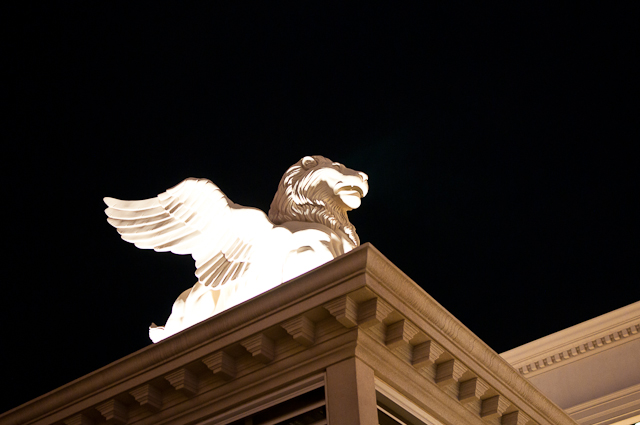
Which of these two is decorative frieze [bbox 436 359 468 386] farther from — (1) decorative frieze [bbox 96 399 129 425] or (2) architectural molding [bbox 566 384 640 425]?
(2) architectural molding [bbox 566 384 640 425]

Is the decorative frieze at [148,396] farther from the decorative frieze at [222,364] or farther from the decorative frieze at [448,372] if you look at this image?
the decorative frieze at [448,372]

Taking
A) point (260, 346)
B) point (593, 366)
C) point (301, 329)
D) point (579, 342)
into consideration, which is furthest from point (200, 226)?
point (593, 366)

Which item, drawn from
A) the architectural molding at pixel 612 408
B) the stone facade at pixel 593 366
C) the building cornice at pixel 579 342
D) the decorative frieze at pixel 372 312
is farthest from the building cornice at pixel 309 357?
the building cornice at pixel 579 342

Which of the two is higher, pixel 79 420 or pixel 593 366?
pixel 593 366

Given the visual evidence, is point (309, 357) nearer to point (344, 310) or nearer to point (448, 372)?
point (344, 310)

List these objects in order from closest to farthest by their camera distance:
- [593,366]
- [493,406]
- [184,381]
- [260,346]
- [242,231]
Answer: [260,346] < [184,381] < [493,406] < [242,231] < [593,366]

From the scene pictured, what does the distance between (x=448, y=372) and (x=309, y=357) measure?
85cm

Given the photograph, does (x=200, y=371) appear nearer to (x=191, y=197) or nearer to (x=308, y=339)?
(x=308, y=339)

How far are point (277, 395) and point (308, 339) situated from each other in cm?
36

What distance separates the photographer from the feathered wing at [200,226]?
5.63 m

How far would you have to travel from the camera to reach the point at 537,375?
9.47 metres

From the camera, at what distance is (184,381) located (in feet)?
14.3

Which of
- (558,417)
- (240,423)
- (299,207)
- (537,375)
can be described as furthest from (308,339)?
(537,375)

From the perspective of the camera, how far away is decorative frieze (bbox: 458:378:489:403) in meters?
4.54
